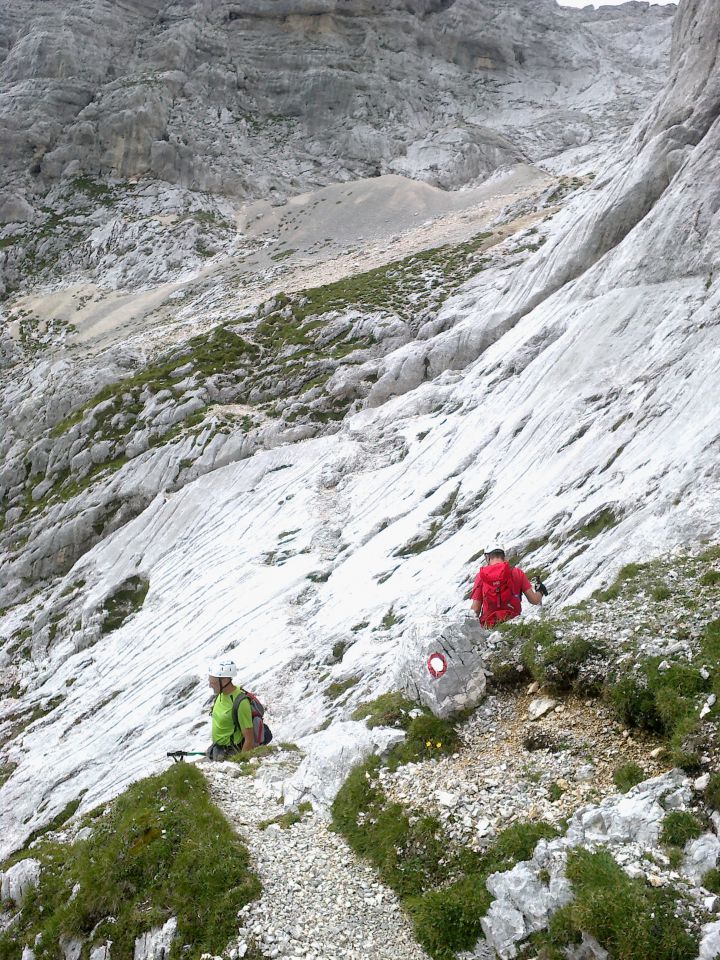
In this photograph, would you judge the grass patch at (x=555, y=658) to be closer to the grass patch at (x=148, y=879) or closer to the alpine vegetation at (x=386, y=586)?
the alpine vegetation at (x=386, y=586)

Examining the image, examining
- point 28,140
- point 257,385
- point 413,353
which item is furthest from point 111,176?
point 413,353

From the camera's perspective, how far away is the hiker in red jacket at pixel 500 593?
12.8 metres

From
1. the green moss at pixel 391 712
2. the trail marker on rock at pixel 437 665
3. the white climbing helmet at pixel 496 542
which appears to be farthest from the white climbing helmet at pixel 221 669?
the white climbing helmet at pixel 496 542

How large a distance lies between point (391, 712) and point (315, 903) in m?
3.55

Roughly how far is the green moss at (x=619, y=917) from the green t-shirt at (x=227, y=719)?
25.4 feet

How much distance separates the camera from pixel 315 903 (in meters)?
8.98

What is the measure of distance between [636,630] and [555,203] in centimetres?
6250

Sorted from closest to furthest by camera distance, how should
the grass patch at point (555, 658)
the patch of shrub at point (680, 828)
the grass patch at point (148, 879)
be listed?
the patch of shrub at point (680, 828)
the grass patch at point (148, 879)
the grass patch at point (555, 658)

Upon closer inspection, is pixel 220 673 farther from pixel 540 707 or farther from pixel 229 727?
pixel 540 707

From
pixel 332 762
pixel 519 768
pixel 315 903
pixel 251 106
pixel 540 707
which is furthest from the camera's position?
pixel 251 106

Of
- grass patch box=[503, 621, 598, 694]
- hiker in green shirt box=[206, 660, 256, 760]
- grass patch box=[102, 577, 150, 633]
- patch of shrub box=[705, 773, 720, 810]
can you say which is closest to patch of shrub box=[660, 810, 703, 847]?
patch of shrub box=[705, 773, 720, 810]

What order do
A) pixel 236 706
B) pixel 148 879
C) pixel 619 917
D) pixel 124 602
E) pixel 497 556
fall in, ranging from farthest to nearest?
pixel 124 602
pixel 236 706
pixel 497 556
pixel 148 879
pixel 619 917

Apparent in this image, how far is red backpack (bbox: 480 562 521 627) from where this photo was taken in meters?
12.8

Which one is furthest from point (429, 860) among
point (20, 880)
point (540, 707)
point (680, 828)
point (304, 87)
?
point (304, 87)
